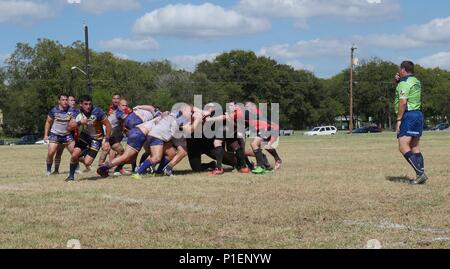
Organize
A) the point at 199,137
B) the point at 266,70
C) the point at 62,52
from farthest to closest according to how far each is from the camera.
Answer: the point at 266,70, the point at 62,52, the point at 199,137

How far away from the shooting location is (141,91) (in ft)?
251

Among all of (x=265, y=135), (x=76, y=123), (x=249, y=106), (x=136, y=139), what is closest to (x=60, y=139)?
(x=76, y=123)

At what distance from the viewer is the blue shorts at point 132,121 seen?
1261 cm

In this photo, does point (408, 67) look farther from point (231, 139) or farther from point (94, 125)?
point (94, 125)

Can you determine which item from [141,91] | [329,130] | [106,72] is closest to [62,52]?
A: [106,72]

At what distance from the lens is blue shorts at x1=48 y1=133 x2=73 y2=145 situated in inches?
518

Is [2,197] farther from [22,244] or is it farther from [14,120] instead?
[14,120]

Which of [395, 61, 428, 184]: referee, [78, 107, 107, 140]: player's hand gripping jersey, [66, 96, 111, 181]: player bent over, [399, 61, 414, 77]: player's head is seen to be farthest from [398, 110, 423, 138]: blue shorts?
[78, 107, 107, 140]: player's hand gripping jersey

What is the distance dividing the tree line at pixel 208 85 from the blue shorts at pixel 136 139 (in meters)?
55.1

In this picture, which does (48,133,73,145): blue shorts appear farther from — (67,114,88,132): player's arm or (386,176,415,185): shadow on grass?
(386,176,415,185): shadow on grass

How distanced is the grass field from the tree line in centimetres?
5742

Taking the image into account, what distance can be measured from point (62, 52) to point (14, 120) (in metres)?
11.8

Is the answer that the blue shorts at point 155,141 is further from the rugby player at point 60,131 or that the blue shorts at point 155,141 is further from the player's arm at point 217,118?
the rugby player at point 60,131

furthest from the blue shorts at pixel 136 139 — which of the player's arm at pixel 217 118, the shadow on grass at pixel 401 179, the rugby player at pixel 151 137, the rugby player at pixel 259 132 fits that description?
the shadow on grass at pixel 401 179
